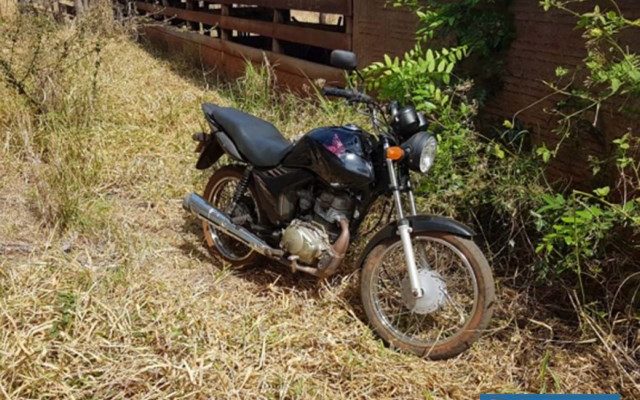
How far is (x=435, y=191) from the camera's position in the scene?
3301 millimetres

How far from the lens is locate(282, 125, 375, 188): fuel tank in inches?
108

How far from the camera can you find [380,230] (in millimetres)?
2834

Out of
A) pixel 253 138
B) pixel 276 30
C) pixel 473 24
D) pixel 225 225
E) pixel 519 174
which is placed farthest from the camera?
pixel 276 30

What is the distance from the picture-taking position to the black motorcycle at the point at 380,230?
2635 millimetres

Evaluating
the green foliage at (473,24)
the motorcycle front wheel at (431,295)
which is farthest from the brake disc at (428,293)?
the green foliage at (473,24)

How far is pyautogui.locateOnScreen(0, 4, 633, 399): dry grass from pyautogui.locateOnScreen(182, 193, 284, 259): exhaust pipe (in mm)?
216

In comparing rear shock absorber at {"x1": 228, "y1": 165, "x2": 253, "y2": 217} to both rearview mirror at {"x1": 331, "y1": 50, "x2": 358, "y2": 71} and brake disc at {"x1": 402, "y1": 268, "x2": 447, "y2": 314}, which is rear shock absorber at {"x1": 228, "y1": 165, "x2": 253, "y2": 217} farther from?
brake disc at {"x1": 402, "y1": 268, "x2": 447, "y2": 314}

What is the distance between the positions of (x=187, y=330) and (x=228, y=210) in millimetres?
963

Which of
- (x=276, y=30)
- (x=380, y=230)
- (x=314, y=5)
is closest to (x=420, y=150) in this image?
(x=380, y=230)

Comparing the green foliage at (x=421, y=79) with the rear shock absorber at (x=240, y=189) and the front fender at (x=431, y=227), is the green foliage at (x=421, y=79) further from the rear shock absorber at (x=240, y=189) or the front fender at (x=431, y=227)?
the rear shock absorber at (x=240, y=189)

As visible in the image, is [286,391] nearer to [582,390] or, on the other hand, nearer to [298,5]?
[582,390]

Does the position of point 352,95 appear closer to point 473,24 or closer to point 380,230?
point 380,230

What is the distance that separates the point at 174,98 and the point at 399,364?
428cm

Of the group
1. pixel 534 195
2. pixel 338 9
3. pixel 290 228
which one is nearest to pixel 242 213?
pixel 290 228
